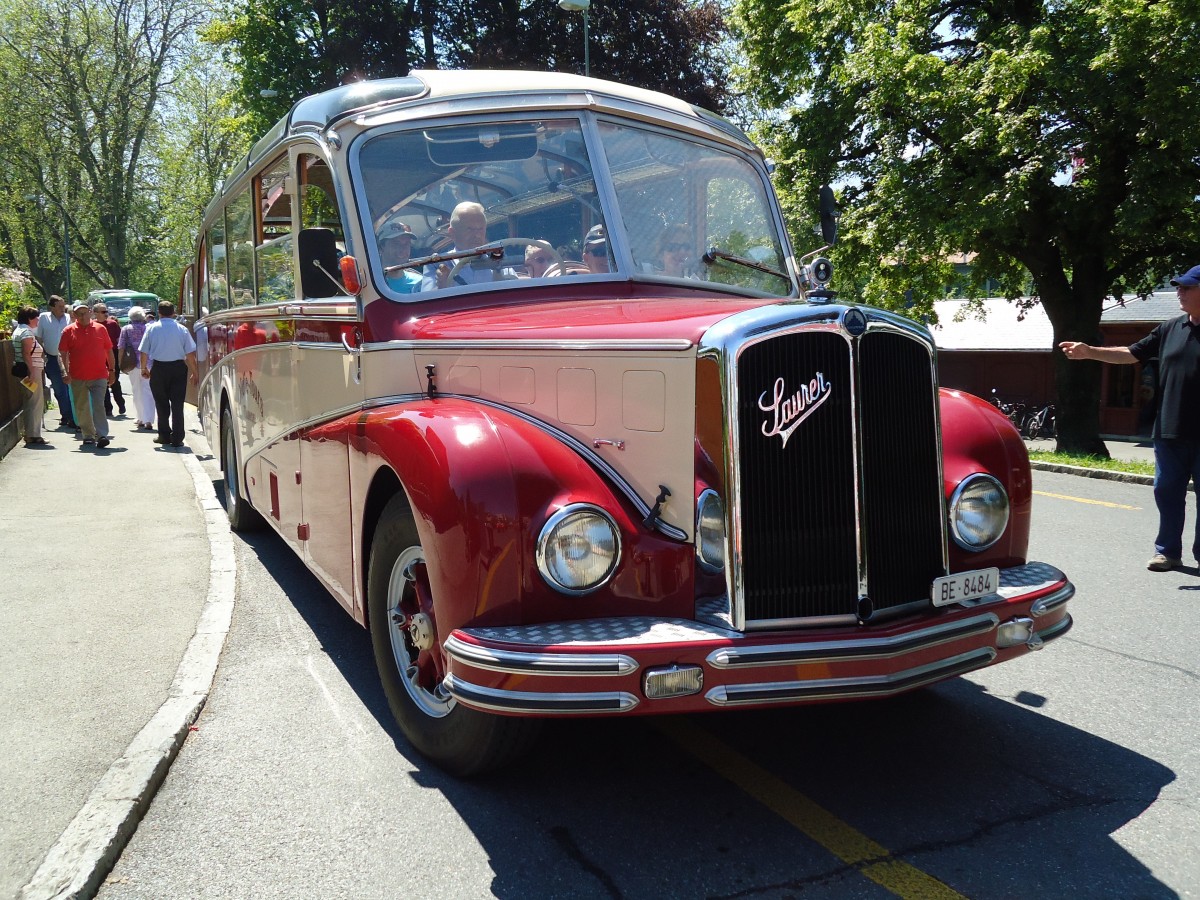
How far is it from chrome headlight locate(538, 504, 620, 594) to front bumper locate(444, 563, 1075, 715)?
13cm

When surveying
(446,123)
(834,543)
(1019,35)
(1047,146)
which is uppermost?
(1019,35)

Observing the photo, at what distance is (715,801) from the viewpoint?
11.1ft

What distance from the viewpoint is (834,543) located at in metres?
3.21

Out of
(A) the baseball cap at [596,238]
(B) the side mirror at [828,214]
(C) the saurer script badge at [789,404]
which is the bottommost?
(C) the saurer script badge at [789,404]

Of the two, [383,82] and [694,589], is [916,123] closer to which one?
[383,82]

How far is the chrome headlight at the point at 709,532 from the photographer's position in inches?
125

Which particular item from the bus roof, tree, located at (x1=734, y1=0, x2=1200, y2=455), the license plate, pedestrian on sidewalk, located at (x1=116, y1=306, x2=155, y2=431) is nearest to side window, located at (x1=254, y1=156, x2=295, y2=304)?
the bus roof

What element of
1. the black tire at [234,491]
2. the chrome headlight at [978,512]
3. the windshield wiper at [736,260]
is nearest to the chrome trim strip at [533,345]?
the chrome headlight at [978,512]

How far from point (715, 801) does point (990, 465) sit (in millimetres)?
1620

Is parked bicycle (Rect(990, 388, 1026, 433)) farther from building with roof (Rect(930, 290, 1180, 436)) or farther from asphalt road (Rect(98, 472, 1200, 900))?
asphalt road (Rect(98, 472, 1200, 900))

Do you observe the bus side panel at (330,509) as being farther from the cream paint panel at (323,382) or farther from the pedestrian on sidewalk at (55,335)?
the pedestrian on sidewalk at (55,335)

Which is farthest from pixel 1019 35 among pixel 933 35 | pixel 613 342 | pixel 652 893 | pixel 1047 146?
pixel 652 893

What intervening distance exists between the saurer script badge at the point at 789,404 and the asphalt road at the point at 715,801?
127cm

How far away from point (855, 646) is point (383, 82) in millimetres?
3311
